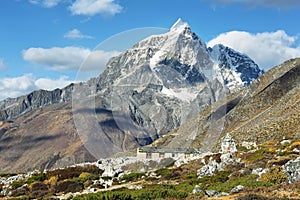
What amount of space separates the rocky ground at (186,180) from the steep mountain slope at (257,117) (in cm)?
547

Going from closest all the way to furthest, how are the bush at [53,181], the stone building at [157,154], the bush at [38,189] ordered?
the bush at [38,189] → the bush at [53,181] → the stone building at [157,154]

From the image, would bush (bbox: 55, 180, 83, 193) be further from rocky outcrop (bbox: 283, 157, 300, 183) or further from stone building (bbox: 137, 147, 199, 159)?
rocky outcrop (bbox: 283, 157, 300, 183)

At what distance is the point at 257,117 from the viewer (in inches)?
4405

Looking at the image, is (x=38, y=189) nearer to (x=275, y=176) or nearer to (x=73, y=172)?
(x=73, y=172)

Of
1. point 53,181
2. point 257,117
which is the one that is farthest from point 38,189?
point 257,117

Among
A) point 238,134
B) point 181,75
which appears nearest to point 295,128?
point 238,134

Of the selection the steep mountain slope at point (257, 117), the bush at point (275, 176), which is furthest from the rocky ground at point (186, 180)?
the steep mountain slope at point (257, 117)

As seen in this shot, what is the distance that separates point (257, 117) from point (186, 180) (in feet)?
245

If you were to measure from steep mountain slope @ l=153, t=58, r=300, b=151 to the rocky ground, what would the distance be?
5.47 metres

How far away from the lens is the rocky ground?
2858 centimetres

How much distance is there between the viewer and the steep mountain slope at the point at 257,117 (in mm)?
78375

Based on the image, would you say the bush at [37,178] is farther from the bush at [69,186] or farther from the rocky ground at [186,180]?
the bush at [69,186]

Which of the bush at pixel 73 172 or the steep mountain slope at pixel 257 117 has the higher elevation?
the steep mountain slope at pixel 257 117

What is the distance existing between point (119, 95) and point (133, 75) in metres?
2.79
